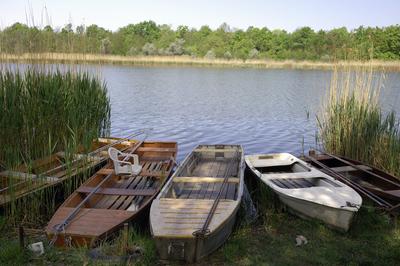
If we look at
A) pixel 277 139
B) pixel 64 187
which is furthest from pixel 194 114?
pixel 64 187

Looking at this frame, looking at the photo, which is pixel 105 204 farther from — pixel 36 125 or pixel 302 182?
pixel 302 182

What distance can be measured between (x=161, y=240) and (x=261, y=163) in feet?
12.4

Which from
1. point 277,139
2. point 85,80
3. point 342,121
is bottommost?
point 277,139

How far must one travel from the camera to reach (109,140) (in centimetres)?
876

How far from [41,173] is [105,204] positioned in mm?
999

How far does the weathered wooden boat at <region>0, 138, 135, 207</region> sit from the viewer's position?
5.29 metres

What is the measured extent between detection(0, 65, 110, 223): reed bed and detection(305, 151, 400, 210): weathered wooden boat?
4.36 metres

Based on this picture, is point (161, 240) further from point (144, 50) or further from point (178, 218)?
point (144, 50)

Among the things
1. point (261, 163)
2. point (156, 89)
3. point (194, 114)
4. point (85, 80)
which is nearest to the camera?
point (261, 163)

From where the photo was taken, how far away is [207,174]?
7.28 metres

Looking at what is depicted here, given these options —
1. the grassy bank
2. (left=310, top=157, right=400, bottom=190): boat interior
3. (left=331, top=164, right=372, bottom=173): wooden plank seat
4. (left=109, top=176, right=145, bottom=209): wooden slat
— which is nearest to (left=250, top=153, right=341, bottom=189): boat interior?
(left=310, top=157, right=400, bottom=190): boat interior

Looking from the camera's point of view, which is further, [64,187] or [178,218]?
[64,187]

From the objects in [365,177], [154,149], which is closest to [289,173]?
[365,177]

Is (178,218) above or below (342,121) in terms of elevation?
below
